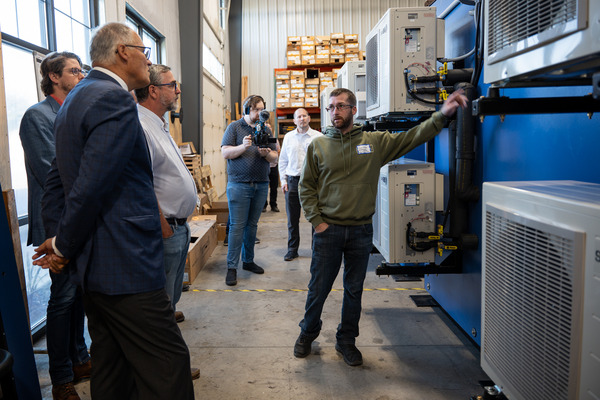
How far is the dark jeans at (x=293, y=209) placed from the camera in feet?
17.8

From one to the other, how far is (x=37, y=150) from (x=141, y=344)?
1.26 m

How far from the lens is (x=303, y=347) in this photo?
117 inches

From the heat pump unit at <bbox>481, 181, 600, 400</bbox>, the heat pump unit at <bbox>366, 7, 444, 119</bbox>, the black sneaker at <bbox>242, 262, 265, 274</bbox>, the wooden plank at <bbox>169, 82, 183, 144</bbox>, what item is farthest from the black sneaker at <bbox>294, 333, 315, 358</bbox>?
the wooden plank at <bbox>169, 82, 183, 144</bbox>

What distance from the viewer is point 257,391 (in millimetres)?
2590

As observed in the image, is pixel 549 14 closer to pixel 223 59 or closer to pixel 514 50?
pixel 514 50

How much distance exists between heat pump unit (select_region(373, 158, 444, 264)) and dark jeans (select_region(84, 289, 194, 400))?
174 centimetres

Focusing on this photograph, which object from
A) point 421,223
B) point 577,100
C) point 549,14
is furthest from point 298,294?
point 549,14

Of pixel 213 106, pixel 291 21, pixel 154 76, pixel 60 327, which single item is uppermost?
pixel 291 21

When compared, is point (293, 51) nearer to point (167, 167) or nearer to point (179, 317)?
point (179, 317)

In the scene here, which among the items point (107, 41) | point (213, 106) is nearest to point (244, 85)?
point (213, 106)

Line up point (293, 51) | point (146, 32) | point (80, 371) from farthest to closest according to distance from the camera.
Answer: point (293, 51) → point (146, 32) → point (80, 371)

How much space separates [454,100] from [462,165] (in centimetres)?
56

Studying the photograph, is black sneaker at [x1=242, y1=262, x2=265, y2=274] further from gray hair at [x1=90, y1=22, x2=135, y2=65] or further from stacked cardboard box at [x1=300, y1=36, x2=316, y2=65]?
stacked cardboard box at [x1=300, y1=36, x2=316, y2=65]

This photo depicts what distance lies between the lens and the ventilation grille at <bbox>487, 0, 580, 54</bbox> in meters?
1.09
